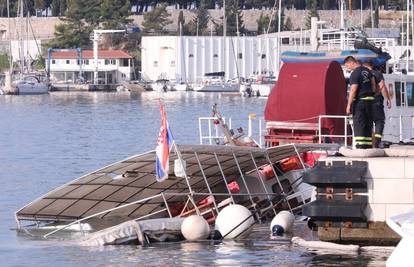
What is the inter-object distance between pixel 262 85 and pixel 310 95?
10477 centimetres

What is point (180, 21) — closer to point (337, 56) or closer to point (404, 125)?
point (337, 56)

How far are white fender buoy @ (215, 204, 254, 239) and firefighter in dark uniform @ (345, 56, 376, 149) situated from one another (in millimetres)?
2863

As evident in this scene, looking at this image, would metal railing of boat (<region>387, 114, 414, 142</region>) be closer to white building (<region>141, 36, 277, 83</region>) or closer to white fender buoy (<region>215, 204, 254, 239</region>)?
white fender buoy (<region>215, 204, 254, 239</region>)

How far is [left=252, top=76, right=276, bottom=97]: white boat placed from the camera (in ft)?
438

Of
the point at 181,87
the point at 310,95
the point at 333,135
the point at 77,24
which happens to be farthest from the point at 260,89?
the point at 333,135

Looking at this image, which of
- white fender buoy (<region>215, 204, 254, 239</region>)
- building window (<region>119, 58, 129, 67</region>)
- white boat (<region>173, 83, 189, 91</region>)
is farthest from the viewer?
building window (<region>119, 58, 129, 67</region>)

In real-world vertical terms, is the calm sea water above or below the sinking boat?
below

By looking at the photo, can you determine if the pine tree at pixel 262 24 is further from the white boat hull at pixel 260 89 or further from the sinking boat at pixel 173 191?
the sinking boat at pixel 173 191

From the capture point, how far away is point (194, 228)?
26500mm

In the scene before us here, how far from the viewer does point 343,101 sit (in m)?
33.3

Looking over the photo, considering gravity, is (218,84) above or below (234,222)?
below

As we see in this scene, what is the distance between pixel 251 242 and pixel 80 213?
4.25 metres

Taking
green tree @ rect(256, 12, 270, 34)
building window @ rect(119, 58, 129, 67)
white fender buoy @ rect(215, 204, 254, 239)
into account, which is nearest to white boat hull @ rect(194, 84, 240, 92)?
building window @ rect(119, 58, 129, 67)

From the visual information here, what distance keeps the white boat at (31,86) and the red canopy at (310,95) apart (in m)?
120
